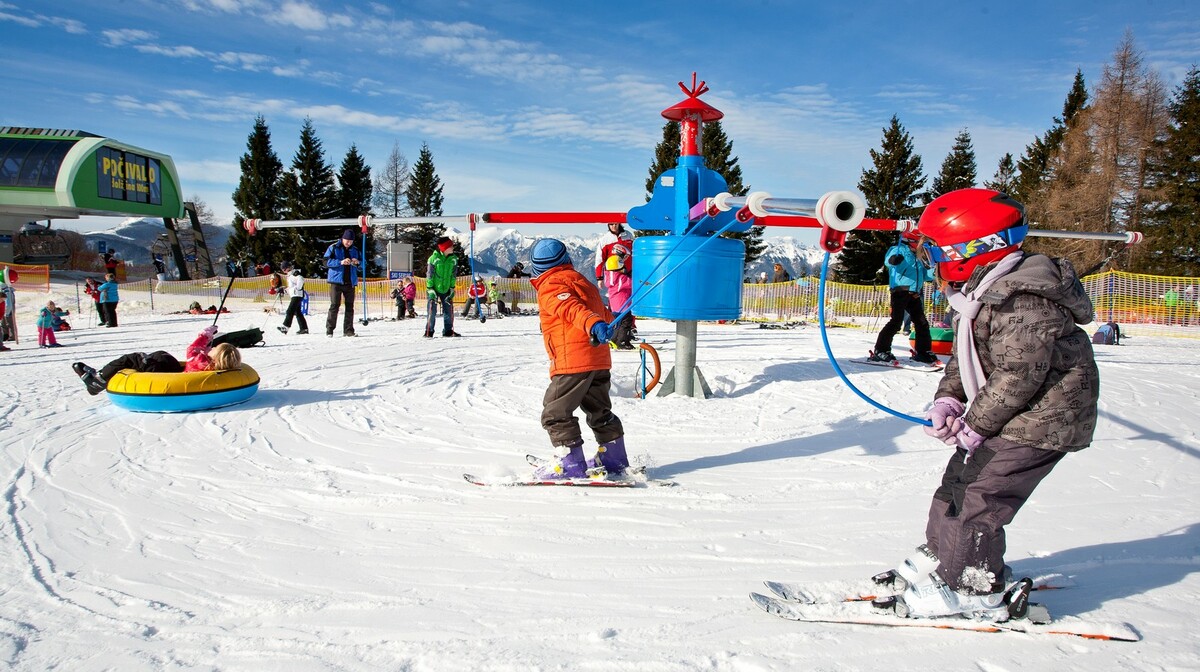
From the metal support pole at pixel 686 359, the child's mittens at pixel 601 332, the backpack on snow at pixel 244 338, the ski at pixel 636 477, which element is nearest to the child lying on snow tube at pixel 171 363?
the backpack on snow at pixel 244 338

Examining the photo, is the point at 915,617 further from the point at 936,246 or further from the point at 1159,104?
the point at 1159,104

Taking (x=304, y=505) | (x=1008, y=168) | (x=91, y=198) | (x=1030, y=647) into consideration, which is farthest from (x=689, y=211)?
(x=1008, y=168)

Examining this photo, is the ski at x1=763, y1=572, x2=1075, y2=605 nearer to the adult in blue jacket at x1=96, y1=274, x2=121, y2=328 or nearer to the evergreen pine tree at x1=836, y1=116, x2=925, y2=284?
the adult in blue jacket at x1=96, y1=274, x2=121, y2=328

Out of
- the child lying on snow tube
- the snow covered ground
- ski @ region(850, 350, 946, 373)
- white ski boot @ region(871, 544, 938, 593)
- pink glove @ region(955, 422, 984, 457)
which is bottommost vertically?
the snow covered ground

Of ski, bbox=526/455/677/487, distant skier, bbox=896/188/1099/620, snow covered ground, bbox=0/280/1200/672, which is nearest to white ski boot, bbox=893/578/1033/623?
distant skier, bbox=896/188/1099/620

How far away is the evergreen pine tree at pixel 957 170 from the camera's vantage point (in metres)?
42.9

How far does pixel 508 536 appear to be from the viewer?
3.64 meters

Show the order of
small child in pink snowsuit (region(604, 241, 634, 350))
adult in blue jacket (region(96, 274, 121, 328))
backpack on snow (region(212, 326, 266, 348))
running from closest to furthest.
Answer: small child in pink snowsuit (region(604, 241, 634, 350)), backpack on snow (region(212, 326, 266, 348)), adult in blue jacket (region(96, 274, 121, 328))

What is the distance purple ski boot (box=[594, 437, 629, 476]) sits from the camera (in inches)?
181

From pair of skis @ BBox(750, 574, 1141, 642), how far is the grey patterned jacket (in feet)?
2.30

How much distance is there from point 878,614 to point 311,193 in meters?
49.6

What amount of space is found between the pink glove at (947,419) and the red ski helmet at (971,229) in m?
0.55

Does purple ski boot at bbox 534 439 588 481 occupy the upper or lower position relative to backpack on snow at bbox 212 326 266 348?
lower

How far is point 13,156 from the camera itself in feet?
109
